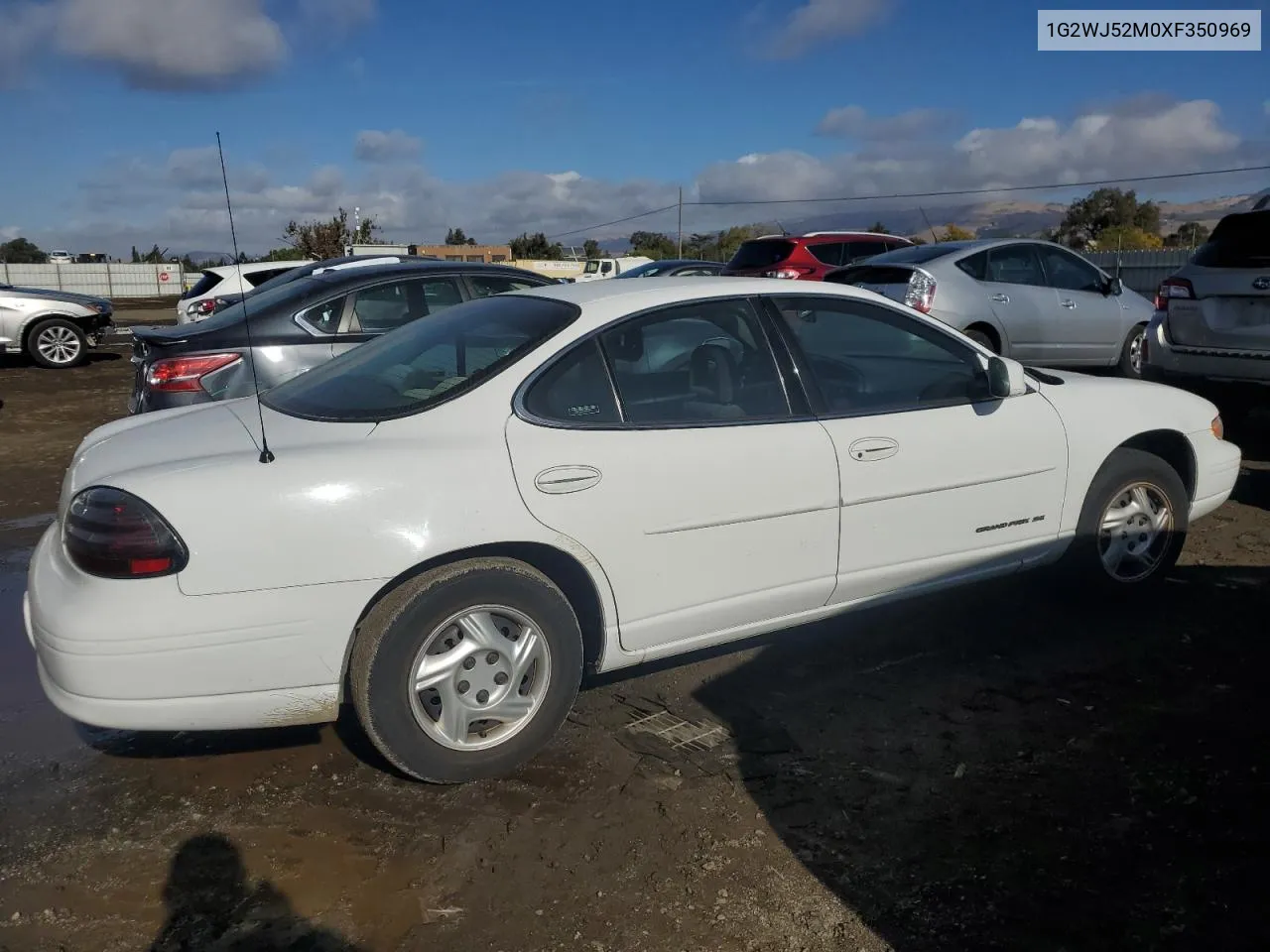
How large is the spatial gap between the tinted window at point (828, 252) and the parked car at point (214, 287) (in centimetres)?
708

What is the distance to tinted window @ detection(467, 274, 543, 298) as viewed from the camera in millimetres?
7738

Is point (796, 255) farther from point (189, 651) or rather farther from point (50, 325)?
point (189, 651)

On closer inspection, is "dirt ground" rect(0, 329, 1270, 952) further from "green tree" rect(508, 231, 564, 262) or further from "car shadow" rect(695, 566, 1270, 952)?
"green tree" rect(508, 231, 564, 262)

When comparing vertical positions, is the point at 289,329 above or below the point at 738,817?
above

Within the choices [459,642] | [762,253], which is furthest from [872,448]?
[762,253]

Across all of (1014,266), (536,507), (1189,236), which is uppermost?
(1189,236)

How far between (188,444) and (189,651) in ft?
2.28

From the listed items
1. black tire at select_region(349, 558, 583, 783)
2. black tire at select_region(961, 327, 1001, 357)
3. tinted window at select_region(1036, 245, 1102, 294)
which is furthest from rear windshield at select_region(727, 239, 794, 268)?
black tire at select_region(349, 558, 583, 783)

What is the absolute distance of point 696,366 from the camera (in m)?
3.83

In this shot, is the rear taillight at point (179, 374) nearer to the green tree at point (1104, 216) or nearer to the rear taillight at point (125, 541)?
the rear taillight at point (125, 541)

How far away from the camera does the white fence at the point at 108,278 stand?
4475 centimetres

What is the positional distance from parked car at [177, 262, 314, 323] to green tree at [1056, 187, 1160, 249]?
42.1 metres

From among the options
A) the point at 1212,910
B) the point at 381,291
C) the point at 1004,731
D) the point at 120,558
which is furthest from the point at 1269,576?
the point at 381,291

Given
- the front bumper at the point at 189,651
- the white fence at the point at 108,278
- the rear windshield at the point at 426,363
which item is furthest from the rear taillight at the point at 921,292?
the white fence at the point at 108,278
